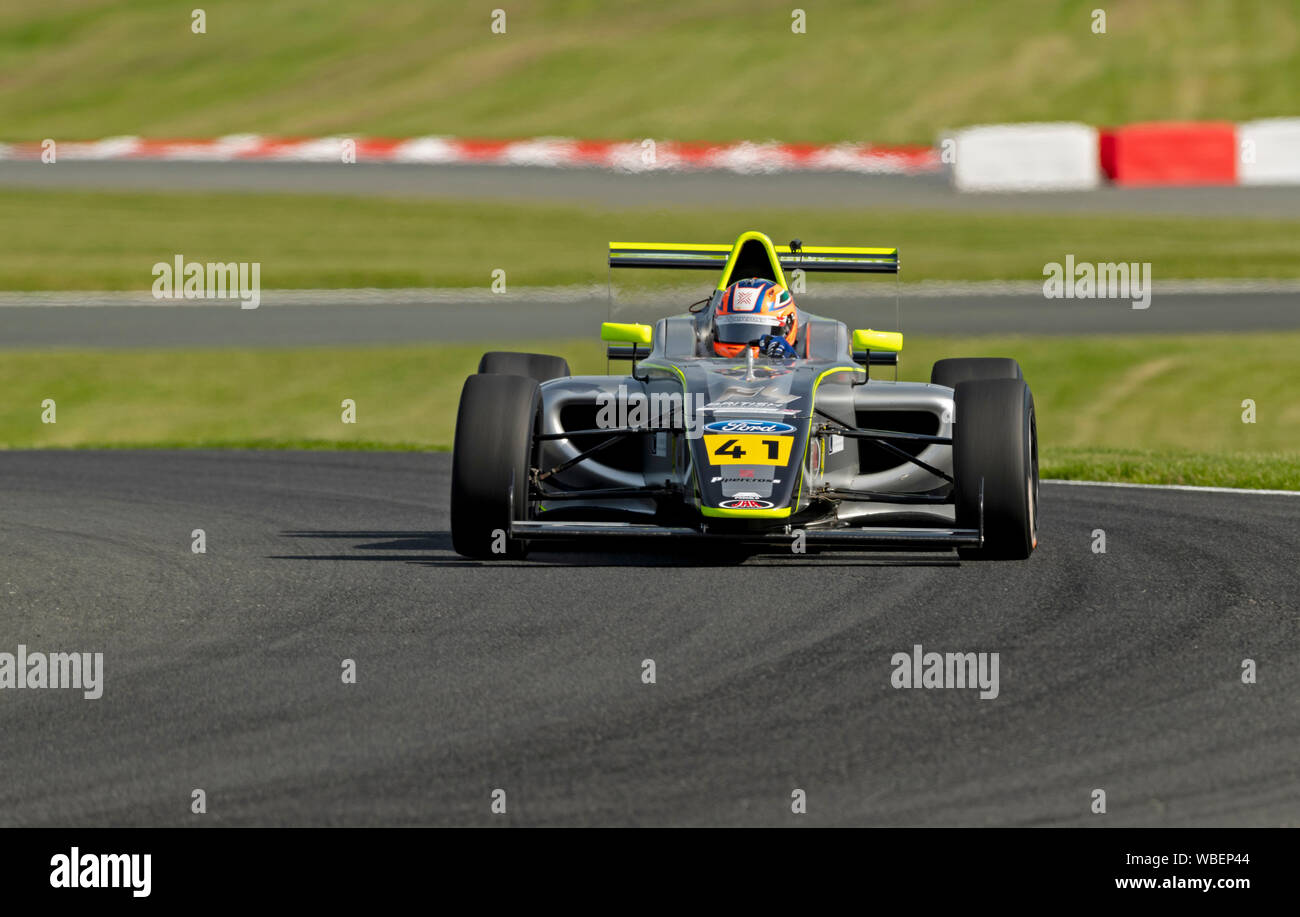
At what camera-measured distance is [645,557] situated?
967 centimetres

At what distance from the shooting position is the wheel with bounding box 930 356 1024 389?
10797 millimetres

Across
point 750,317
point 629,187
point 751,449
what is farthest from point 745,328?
point 629,187

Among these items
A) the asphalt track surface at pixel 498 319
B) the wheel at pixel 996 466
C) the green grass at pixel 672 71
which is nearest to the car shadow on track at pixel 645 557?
the wheel at pixel 996 466

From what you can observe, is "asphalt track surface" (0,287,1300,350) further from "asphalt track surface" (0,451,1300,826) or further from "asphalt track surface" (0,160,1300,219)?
"asphalt track surface" (0,451,1300,826)

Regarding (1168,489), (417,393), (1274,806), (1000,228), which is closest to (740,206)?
(1000,228)

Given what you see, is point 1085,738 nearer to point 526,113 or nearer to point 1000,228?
point 1000,228

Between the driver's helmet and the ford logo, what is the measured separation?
1408 millimetres

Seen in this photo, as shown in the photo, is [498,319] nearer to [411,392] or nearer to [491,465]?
[411,392]

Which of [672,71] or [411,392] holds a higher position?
[672,71]

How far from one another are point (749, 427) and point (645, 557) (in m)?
1.06

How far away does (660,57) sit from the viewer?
168 ft

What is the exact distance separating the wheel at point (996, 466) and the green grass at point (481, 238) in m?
19.3
